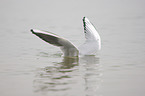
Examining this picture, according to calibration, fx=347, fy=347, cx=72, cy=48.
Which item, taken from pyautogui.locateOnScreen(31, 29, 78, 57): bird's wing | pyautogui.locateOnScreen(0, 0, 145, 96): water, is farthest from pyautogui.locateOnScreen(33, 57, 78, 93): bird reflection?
pyautogui.locateOnScreen(31, 29, 78, 57): bird's wing

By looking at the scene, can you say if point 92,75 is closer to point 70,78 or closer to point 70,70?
point 70,78

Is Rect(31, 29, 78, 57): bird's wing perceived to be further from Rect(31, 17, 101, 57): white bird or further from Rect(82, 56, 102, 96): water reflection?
Rect(82, 56, 102, 96): water reflection

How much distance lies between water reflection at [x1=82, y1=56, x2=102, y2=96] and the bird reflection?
29 centimetres

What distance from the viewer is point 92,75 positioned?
671 centimetres

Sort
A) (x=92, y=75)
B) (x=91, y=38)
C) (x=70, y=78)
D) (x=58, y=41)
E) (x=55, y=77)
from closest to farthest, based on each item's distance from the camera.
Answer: (x=70, y=78)
(x=55, y=77)
(x=92, y=75)
(x=58, y=41)
(x=91, y=38)

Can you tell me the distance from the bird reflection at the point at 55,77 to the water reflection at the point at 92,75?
29cm

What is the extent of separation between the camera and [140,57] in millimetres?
8797

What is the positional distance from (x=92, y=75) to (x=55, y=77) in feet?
2.36

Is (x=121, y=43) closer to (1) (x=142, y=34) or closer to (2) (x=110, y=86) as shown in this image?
(1) (x=142, y=34)

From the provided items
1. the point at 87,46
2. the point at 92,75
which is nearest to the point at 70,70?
the point at 92,75

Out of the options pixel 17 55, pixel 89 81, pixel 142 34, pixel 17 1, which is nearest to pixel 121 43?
pixel 142 34

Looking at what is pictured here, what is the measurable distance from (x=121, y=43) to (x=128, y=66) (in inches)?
151

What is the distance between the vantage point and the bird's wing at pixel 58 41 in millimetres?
7101

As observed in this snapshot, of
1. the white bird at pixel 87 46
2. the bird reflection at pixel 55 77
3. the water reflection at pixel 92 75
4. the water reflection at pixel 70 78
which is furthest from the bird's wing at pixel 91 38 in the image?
the bird reflection at pixel 55 77
